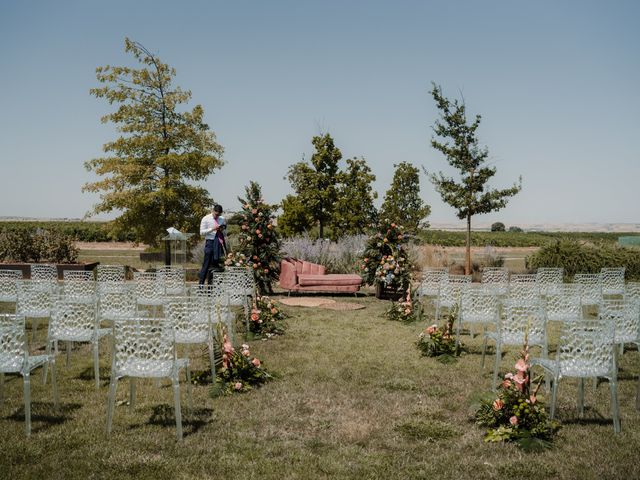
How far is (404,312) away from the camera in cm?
1069

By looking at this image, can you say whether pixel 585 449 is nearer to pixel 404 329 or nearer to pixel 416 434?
pixel 416 434

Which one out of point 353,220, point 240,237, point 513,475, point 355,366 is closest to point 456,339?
point 355,366

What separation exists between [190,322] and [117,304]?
171 cm

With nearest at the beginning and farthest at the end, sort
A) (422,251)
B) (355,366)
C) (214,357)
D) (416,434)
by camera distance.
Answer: (416,434), (214,357), (355,366), (422,251)

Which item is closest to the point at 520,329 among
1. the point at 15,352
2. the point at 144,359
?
the point at 144,359

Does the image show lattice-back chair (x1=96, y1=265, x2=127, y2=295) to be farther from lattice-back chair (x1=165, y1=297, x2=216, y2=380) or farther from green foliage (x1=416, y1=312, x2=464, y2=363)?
green foliage (x1=416, y1=312, x2=464, y2=363)

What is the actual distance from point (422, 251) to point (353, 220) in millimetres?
6700

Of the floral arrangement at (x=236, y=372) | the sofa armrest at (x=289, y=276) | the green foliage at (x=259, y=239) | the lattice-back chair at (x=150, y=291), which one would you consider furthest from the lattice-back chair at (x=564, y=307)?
the green foliage at (x=259, y=239)

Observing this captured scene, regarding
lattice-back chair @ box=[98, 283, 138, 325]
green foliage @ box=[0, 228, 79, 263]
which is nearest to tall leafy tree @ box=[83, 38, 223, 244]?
green foliage @ box=[0, 228, 79, 263]

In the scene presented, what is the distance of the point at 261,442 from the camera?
187 inches

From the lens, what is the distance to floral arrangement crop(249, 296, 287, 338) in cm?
899

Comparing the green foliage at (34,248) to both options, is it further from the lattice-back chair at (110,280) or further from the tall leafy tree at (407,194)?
the tall leafy tree at (407,194)

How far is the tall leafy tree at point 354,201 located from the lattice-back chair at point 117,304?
17410mm

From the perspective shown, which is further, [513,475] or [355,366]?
[355,366]
